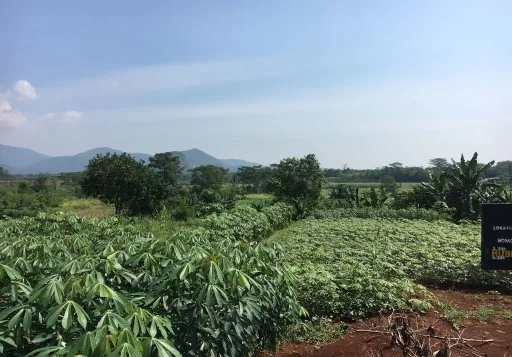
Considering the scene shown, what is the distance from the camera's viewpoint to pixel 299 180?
2477 cm

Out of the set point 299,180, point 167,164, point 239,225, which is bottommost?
point 239,225

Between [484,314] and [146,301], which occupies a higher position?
[146,301]

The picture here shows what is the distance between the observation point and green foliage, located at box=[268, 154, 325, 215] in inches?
976

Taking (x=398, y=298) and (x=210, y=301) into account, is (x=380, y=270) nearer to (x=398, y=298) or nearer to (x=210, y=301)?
(x=398, y=298)

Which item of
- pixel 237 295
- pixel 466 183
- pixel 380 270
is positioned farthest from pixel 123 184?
pixel 237 295

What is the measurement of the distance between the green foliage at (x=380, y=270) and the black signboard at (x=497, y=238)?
1000 millimetres

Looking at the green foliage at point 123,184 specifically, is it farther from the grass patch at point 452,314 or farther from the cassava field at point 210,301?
the grass patch at point 452,314

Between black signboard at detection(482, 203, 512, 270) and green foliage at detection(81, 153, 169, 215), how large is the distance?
65.1 feet

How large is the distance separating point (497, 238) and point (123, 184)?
2080 centimetres

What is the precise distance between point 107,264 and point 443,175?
21277 millimetres

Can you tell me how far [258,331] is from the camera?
3.34m

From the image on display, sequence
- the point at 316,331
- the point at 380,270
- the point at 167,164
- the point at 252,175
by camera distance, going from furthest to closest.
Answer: the point at 252,175
the point at 167,164
the point at 380,270
the point at 316,331

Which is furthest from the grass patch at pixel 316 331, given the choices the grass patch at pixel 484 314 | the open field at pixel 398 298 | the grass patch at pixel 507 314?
the grass patch at pixel 507 314

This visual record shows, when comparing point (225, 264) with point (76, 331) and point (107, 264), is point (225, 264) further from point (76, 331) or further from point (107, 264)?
point (76, 331)
